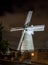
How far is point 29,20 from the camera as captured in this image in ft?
295

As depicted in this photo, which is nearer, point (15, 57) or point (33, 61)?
point (33, 61)

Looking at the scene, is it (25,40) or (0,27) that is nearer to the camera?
(0,27)

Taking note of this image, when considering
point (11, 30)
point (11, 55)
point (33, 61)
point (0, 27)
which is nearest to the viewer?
point (33, 61)

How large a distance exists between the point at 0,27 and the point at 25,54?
→ 35.2 ft

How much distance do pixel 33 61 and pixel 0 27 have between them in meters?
14.1

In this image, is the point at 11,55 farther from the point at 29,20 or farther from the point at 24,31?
the point at 29,20

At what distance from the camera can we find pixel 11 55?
79500mm

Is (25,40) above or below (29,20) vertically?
below

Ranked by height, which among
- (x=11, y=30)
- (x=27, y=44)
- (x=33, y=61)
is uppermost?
(x=11, y=30)

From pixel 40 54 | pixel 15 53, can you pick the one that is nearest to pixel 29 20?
pixel 15 53

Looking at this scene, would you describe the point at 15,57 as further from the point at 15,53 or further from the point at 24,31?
the point at 24,31

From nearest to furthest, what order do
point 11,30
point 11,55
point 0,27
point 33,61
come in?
point 33,61
point 0,27
point 11,55
point 11,30

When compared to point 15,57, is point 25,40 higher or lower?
higher

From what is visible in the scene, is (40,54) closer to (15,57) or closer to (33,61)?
(33,61)
